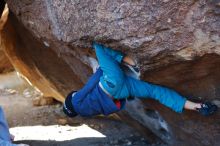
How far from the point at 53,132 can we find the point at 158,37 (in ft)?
8.69

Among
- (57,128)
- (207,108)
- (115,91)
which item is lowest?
(57,128)

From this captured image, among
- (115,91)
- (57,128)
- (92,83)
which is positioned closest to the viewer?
(115,91)

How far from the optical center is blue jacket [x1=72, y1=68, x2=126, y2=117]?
3205mm

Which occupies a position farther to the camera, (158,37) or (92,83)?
(92,83)

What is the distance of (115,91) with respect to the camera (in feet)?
10.3

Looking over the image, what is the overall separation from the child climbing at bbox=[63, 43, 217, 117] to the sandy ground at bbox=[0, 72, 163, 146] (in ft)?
4.14

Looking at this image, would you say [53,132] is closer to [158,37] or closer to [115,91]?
[115,91]

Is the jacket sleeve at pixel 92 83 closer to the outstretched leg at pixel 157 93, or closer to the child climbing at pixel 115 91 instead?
the child climbing at pixel 115 91

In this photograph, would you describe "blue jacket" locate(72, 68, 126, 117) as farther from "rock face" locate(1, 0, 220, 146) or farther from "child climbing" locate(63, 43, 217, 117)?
"rock face" locate(1, 0, 220, 146)

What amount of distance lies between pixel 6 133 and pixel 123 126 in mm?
1739

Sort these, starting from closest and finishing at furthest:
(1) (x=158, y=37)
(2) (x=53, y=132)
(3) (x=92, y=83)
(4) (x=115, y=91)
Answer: (1) (x=158, y=37)
(4) (x=115, y=91)
(3) (x=92, y=83)
(2) (x=53, y=132)

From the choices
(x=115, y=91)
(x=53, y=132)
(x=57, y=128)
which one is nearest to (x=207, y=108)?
(x=115, y=91)

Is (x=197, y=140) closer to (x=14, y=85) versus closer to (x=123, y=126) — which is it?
(x=123, y=126)

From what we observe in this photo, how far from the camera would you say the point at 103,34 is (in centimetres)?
299
